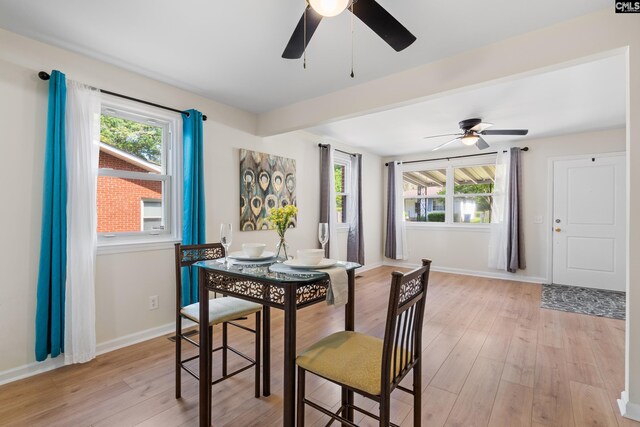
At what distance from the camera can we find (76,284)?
2273mm

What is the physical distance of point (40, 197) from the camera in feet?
7.29

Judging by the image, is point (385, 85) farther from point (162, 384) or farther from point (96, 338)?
point (96, 338)

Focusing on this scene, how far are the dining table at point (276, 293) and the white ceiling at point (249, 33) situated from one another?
1569 mm

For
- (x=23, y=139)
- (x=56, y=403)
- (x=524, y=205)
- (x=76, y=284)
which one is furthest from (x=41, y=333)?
(x=524, y=205)

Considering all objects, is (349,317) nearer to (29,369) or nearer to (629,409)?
(629,409)

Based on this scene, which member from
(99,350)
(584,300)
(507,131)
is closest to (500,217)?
(584,300)

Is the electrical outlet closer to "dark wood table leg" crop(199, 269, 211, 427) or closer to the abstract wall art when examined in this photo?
the abstract wall art

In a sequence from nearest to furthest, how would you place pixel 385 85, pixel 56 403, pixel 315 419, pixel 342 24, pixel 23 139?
pixel 315 419, pixel 56 403, pixel 342 24, pixel 23 139, pixel 385 85

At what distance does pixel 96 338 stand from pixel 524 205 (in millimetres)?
6043

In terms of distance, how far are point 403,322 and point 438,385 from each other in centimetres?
108

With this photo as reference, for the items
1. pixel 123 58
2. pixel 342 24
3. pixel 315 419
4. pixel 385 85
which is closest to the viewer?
pixel 315 419

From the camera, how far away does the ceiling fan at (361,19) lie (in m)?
1.33

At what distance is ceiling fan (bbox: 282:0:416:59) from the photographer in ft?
4.35

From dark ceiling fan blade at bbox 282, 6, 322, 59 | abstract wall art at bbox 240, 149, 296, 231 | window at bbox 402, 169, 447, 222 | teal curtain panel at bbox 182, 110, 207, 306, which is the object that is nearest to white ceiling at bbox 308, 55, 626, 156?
abstract wall art at bbox 240, 149, 296, 231
